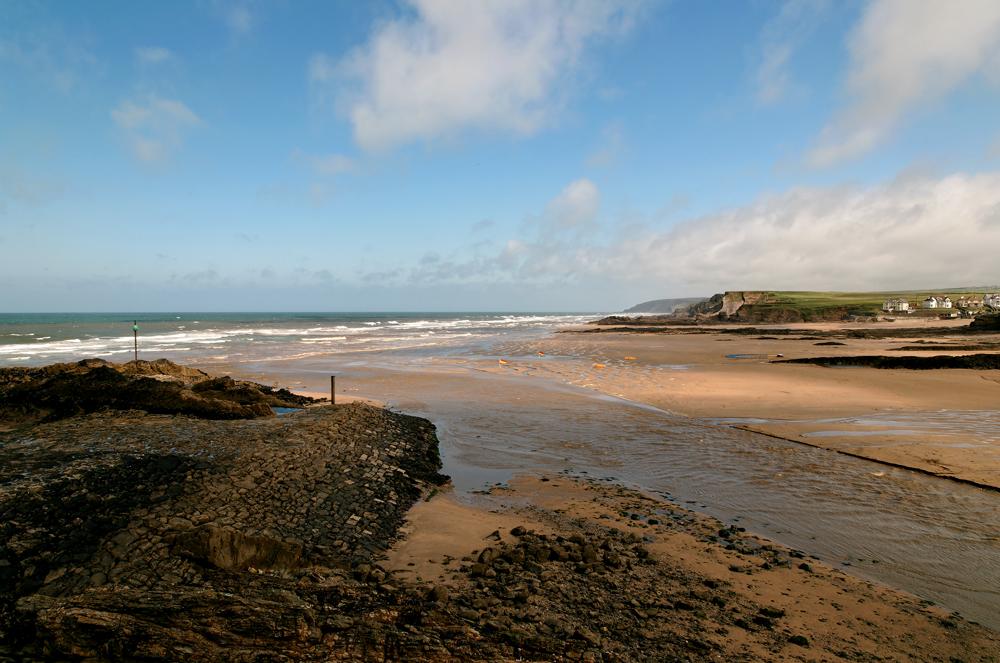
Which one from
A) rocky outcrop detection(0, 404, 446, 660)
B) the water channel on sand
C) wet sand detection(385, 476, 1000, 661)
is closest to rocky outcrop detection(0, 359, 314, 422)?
rocky outcrop detection(0, 404, 446, 660)

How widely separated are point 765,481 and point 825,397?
10.9m

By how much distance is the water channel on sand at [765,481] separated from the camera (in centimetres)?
645

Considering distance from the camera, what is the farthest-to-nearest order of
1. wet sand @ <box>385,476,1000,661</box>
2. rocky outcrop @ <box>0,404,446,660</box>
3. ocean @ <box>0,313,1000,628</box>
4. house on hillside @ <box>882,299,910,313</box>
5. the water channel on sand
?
house on hillside @ <box>882,299,910,313</box> → ocean @ <box>0,313,1000,628</box> → the water channel on sand → wet sand @ <box>385,476,1000,661</box> → rocky outcrop @ <box>0,404,446,660</box>

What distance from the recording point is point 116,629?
3.94m

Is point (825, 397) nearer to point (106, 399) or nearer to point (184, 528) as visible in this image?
point (184, 528)

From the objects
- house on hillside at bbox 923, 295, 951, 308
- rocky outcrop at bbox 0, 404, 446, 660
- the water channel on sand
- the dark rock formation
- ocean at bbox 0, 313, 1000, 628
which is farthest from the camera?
house on hillside at bbox 923, 295, 951, 308

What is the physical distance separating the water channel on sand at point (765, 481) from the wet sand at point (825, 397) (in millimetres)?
1203

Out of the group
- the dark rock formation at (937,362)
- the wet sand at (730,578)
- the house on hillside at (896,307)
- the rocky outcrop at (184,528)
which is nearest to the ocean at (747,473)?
the wet sand at (730,578)

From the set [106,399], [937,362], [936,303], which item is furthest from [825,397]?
[936,303]

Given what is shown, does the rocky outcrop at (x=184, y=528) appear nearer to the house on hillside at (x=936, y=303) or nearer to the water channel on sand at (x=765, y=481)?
the water channel on sand at (x=765, y=481)

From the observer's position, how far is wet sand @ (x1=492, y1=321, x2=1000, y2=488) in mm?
11281

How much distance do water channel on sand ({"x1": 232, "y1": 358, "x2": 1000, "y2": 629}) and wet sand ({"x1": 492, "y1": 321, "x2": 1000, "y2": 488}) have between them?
1.20 m

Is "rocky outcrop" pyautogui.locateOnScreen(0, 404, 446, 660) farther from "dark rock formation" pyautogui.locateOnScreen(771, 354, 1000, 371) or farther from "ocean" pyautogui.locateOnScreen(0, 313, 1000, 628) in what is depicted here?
"dark rock formation" pyautogui.locateOnScreen(771, 354, 1000, 371)

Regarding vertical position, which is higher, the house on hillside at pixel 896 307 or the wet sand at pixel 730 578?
the house on hillside at pixel 896 307
